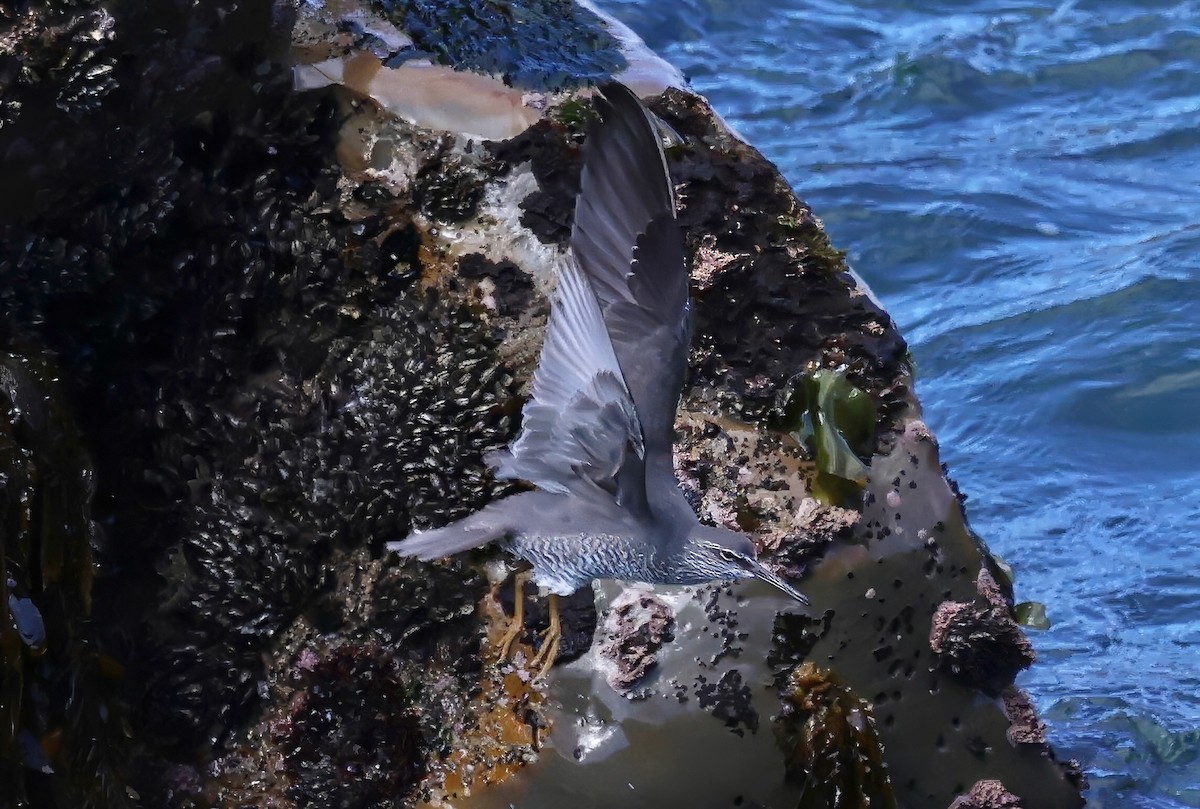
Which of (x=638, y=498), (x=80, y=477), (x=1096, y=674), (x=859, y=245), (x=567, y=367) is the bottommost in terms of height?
(x=1096, y=674)

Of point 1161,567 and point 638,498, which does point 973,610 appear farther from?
point 1161,567

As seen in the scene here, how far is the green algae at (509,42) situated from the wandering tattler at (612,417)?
62 cm

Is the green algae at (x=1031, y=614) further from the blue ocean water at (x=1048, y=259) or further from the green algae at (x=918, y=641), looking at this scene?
the blue ocean water at (x=1048, y=259)

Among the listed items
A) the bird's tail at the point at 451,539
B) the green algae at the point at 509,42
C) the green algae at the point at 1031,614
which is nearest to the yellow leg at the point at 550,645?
the bird's tail at the point at 451,539

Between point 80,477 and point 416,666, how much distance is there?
1.05 metres

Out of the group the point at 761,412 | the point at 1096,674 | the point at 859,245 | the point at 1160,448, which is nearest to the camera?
the point at 761,412

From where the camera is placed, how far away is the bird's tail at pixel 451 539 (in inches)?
131

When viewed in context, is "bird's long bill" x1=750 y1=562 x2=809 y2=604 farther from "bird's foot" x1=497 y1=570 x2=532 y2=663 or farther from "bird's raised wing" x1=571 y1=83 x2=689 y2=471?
"bird's foot" x1=497 y1=570 x2=532 y2=663

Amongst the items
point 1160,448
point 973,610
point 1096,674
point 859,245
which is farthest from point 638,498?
point 859,245

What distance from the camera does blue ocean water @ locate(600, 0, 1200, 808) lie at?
5.80 meters

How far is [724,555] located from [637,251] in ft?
2.74

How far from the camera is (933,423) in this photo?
7195mm

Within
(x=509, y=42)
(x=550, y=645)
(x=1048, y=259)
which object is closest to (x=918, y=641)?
(x=550, y=645)

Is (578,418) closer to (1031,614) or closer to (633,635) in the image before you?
(633,635)
